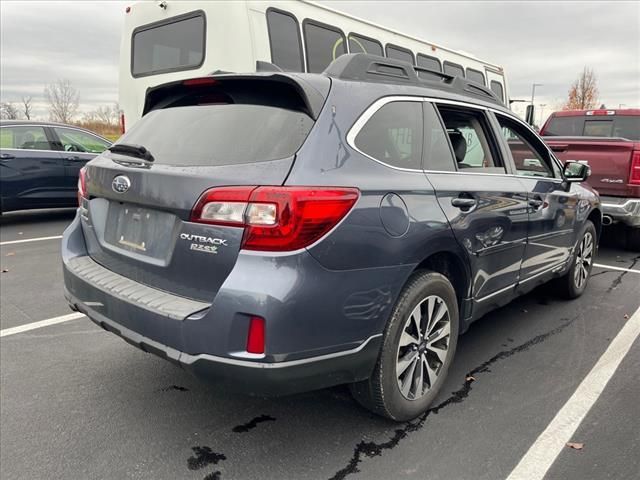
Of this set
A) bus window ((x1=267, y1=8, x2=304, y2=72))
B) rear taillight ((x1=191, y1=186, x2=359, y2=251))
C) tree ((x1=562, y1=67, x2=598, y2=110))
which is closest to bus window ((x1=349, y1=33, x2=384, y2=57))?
bus window ((x1=267, y1=8, x2=304, y2=72))

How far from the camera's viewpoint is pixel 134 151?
8.81 ft

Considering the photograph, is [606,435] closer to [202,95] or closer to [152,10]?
[202,95]

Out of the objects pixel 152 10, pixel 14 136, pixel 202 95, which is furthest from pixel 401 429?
pixel 14 136

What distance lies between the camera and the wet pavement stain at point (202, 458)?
7.89 ft

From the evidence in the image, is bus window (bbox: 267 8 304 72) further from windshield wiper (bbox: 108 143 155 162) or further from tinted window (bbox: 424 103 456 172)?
windshield wiper (bbox: 108 143 155 162)

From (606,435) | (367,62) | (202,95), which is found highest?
(367,62)

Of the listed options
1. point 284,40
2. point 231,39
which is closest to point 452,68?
point 284,40

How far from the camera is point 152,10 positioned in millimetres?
7926

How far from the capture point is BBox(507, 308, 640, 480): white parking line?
2.40 metres

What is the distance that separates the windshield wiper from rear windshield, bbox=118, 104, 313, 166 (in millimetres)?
37

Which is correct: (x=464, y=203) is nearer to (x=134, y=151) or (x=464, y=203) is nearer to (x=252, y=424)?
(x=252, y=424)

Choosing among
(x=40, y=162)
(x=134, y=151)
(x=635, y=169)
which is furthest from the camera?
(x=40, y=162)

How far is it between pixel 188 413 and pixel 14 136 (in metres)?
7.31

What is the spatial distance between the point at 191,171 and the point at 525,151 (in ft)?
9.26
